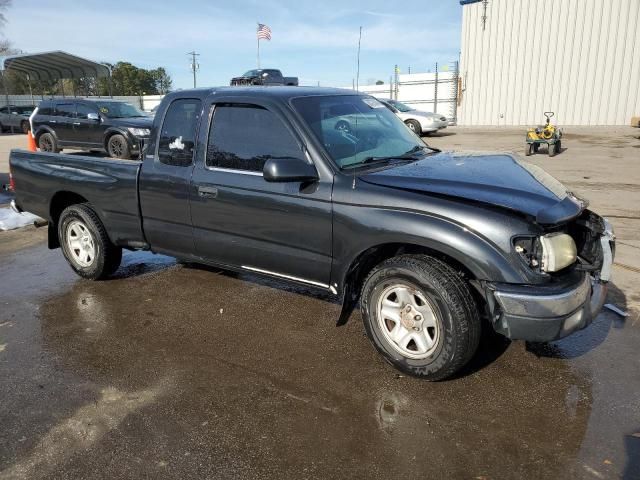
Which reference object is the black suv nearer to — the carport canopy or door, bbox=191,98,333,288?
door, bbox=191,98,333,288

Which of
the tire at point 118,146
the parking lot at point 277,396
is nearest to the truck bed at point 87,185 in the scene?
the parking lot at point 277,396

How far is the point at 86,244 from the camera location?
5.14m

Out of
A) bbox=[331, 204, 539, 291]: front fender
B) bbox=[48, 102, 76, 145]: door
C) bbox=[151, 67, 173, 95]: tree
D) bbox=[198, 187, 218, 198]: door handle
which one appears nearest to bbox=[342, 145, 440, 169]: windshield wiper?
bbox=[331, 204, 539, 291]: front fender

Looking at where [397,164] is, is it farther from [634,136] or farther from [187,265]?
[634,136]

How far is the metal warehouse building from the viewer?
23406mm

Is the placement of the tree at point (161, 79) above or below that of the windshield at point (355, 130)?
above

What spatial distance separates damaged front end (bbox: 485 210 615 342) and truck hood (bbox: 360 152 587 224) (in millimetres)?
144

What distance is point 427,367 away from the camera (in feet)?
10.4

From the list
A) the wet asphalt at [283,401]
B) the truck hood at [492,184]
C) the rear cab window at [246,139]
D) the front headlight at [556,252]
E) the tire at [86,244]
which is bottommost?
the wet asphalt at [283,401]

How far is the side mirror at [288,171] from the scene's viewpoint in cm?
326

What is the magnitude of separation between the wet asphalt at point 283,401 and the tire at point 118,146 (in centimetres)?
962

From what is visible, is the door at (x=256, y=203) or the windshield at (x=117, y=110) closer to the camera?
the door at (x=256, y=203)

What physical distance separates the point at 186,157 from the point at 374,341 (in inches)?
83.3

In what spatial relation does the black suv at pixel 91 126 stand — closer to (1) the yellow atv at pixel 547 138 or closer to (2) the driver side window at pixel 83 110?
(2) the driver side window at pixel 83 110
